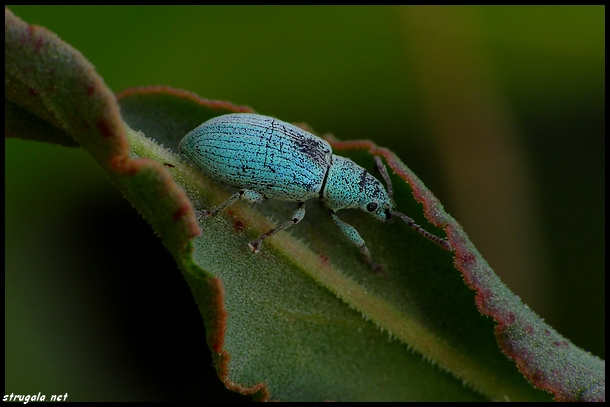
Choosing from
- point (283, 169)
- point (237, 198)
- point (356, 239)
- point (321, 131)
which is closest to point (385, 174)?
point (356, 239)

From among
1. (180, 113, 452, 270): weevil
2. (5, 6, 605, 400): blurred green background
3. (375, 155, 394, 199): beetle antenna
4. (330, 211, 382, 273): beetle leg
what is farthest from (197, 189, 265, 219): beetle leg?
(5, 6, 605, 400): blurred green background

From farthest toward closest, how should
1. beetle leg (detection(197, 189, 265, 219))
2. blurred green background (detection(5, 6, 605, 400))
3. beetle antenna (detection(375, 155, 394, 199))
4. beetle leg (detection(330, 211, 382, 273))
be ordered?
blurred green background (detection(5, 6, 605, 400)) < beetle antenna (detection(375, 155, 394, 199)) < beetle leg (detection(330, 211, 382, 273)) < beetle leg (detection(197, 189, 265, 219))

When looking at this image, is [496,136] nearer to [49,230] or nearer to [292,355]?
[292,355]

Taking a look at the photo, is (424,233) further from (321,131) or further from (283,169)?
(321,131)

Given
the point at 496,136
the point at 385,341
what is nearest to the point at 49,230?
the point at 385,341

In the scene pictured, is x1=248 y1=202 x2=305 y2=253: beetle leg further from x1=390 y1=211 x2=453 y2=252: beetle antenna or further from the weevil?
x1=390 y1=211 x2=453 y2=252: beetle antenna

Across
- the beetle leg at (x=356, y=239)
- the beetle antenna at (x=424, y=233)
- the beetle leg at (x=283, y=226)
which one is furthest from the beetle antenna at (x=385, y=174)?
the beetle leg at (x=283, y=226)

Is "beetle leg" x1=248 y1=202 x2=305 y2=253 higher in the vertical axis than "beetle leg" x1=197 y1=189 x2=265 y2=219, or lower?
lower
